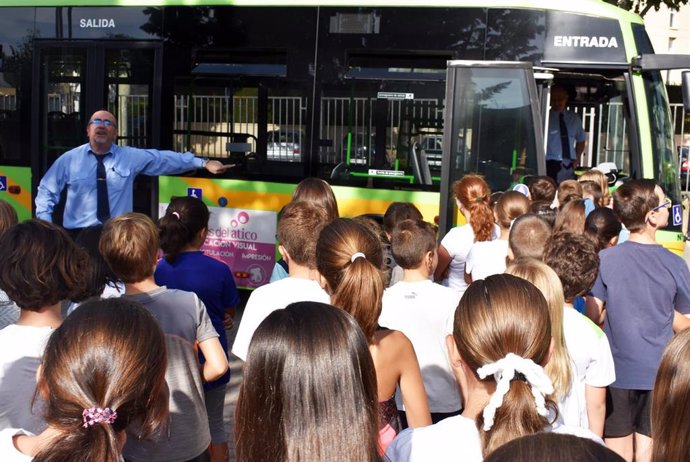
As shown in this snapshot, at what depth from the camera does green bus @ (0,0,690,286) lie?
8.89 meters

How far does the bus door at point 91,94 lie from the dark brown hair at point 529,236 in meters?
5.88

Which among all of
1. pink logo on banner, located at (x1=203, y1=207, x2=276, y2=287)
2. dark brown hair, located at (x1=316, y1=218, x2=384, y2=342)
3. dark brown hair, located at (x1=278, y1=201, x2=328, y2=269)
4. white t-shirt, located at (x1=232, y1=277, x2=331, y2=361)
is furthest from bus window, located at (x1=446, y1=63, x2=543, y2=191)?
dark brown hair, located at (x1=316, y1=218, x2=384, y2=342)

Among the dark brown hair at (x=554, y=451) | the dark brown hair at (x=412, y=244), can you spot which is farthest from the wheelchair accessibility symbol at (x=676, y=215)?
the dark brown hair at (x=554, y=451)

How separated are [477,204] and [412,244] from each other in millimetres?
2002

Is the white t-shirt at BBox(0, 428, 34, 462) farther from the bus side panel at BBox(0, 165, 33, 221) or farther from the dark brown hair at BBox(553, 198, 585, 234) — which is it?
the bus side panel at BBox(0, 165, 33, 221)

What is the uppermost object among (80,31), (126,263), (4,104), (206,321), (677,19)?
(677,19)

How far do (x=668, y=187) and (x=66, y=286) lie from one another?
719 cm

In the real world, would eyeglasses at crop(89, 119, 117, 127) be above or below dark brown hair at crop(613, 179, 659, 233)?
above

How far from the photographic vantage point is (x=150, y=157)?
8.06 m

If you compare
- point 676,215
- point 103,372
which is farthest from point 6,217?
point 676,215

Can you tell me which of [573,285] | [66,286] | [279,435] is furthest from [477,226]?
[279,435]

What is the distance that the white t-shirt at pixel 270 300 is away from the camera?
408 centimetres

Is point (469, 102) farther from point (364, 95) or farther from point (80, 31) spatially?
point (80, 31)

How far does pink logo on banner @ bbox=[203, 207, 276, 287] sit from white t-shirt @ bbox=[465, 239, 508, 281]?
398cm
